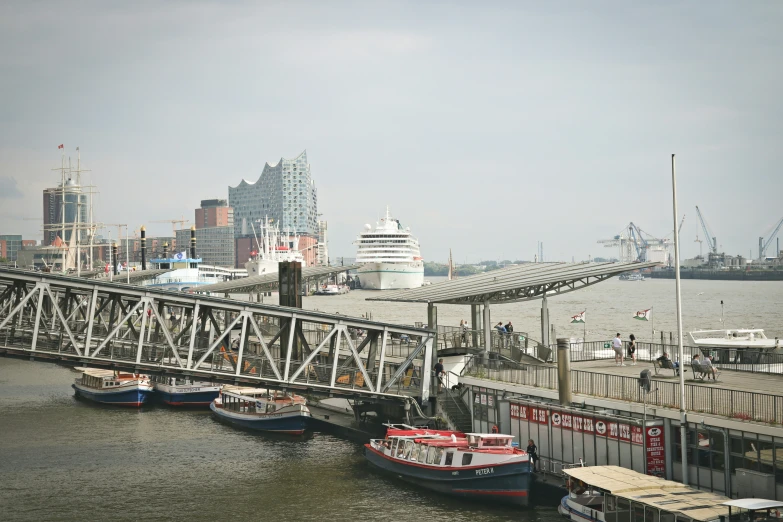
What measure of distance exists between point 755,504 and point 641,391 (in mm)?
7479

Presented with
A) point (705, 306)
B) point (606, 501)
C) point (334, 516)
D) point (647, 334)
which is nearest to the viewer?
point (606, 501)

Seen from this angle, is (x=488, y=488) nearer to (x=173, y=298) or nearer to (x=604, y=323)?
(x=173, y=298)

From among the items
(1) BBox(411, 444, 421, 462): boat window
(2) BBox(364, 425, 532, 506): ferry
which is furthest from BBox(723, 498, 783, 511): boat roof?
(1) BBox(411, 444, 421, 462): boat window

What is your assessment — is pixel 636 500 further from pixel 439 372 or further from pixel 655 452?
pixel 439 372

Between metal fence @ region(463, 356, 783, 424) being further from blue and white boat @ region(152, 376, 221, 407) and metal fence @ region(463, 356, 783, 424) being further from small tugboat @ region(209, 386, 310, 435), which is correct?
blue and white boat @ region(152, 376, 221, 407)

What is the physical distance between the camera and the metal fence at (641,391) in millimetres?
26078

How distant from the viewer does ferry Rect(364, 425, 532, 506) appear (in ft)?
101

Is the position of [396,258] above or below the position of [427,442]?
above

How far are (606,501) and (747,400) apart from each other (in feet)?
17.6

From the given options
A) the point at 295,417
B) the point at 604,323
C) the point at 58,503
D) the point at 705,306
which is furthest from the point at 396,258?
the point at 58,503

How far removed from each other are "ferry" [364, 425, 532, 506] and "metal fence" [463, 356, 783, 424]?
3.32 meters

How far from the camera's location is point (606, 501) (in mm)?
26297

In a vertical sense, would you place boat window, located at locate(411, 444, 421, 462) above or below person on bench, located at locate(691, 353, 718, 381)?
below

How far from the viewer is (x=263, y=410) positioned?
46000 mm
